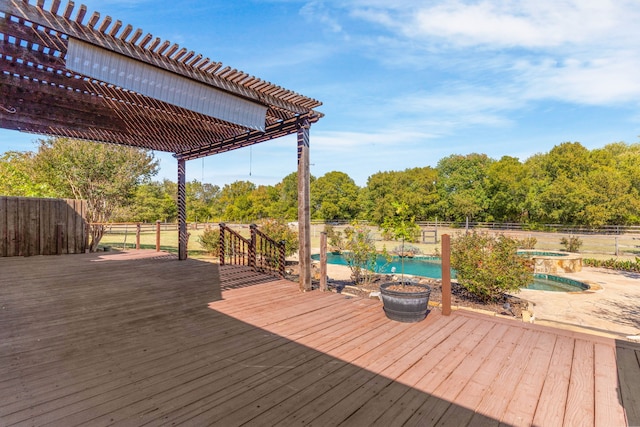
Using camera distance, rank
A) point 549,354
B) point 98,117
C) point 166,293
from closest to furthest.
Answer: point 549,354
point 166,293
point 98,117

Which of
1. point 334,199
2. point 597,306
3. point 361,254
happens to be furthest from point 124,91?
point 334,199

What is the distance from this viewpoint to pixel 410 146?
30.9m

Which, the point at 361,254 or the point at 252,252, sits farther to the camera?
the point at 361,254

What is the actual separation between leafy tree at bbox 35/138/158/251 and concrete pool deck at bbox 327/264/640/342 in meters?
9.14

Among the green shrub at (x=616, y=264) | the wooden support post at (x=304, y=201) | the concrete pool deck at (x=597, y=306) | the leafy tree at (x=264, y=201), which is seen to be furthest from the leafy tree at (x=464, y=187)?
the wooden support post at (x=304, y=201)

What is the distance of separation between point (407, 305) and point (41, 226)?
11.0 metres

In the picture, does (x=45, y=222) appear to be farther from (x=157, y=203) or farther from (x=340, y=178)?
(x=340, y=178)

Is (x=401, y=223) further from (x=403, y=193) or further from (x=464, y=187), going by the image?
(x=464, y=187)

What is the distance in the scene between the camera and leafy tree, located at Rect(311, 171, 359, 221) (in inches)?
1742

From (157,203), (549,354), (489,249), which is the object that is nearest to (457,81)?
(489,249)

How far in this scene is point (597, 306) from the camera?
7.31m

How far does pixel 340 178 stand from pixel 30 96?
44.1 meters

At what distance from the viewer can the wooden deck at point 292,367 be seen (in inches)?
79.1

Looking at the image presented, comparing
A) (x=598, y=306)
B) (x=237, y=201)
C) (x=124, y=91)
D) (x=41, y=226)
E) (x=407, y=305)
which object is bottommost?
(x=598, y=306)
